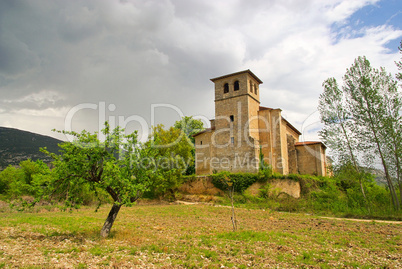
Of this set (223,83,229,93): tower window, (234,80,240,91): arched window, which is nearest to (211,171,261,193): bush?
(234,80,240,91): arched window

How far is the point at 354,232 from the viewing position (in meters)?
12.6

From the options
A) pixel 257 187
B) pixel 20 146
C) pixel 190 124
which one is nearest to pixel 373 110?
pixel 257 187

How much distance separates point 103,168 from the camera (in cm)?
1052

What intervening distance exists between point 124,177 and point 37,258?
13.2ft

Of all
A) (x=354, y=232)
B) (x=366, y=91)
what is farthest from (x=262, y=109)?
(x=354, y=232)

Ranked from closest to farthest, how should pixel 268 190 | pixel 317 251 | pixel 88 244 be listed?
1. pixel 317 251
2. pixel 88 244
3. pixel 268 190

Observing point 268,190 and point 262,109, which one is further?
point 262,109

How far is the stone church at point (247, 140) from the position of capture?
3353cm

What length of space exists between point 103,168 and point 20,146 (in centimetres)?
9359

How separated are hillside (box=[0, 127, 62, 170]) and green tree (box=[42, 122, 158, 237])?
2855 inches

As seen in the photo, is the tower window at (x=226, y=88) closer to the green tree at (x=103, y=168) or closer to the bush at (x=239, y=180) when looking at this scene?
the bush at (x=239, y=180)

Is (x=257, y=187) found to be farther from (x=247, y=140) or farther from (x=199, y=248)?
(x=199, y=248)

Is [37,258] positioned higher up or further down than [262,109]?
further down

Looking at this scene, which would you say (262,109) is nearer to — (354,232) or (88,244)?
(354,232)
